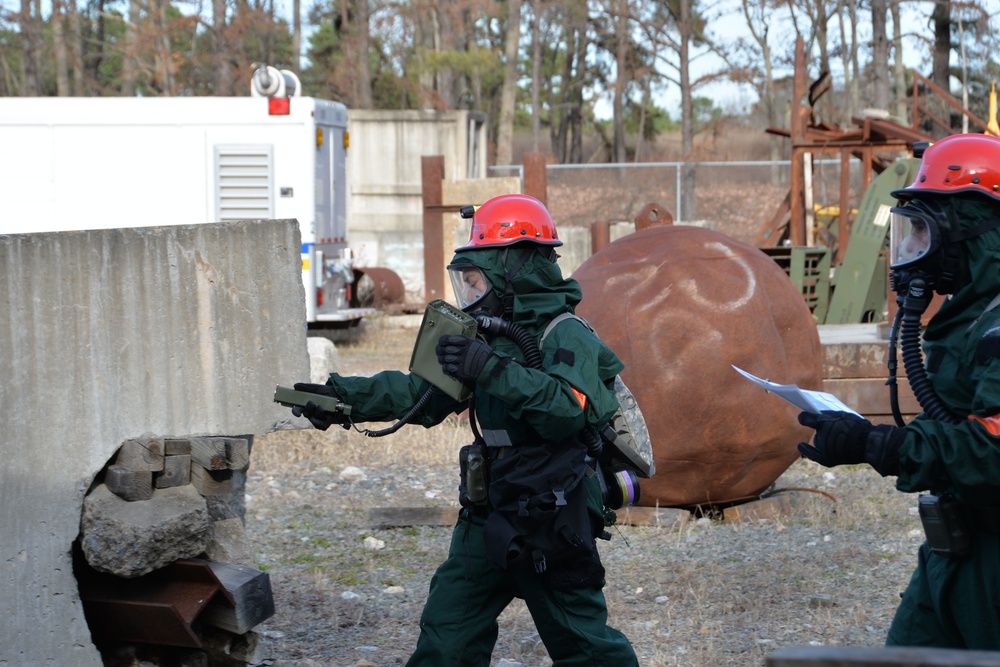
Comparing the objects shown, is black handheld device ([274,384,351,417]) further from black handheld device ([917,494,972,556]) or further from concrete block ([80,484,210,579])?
black handheld device ([917,494,972,556])

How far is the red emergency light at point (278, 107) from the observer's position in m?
13.0

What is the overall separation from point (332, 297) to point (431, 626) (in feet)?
35.1

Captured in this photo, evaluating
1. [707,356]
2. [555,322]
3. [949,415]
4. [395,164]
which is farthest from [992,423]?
[395,164]

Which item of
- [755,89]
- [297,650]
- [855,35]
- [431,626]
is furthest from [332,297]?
[855,35]

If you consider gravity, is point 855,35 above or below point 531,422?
above

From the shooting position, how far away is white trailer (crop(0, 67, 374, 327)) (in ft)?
42.1

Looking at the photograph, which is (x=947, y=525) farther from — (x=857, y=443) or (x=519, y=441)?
(x=519, y=441)

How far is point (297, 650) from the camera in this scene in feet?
15.2

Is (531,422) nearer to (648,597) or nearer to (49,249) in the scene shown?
(49,249)

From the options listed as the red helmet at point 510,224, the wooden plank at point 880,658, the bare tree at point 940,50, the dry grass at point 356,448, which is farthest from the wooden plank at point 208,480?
the bare tree at point 940,50

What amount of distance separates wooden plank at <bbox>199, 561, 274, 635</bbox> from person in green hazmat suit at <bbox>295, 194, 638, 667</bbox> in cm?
69

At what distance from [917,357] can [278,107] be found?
10951mm

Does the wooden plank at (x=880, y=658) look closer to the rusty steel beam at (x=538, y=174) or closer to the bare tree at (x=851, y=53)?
the rusty steel beam at (x=538, y=174)

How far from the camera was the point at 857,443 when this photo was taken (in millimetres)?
2668
